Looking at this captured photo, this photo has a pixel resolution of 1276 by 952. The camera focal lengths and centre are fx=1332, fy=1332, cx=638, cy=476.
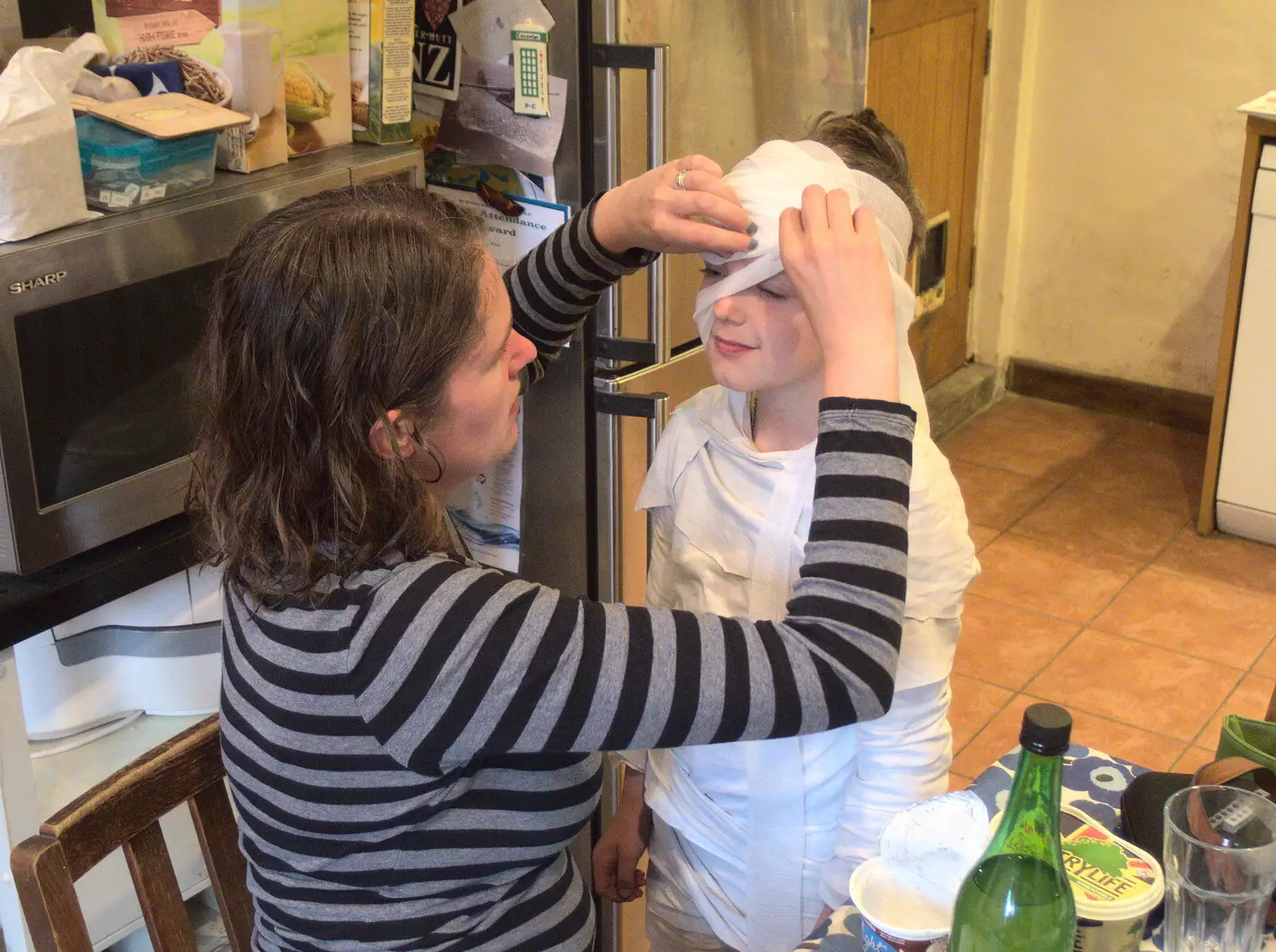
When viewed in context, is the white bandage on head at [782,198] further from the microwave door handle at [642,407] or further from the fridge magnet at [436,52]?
the fridge magnet at [436,52]

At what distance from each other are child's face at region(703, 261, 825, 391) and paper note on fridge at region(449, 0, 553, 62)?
58cm

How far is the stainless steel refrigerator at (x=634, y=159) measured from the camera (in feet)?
5.22

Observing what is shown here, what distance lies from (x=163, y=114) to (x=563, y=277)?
1.47 ft

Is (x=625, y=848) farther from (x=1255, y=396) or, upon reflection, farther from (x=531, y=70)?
(x=1255, y=396)

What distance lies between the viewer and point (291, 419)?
956 mm

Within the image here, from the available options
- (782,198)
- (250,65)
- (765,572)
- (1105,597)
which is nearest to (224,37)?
(250,65)

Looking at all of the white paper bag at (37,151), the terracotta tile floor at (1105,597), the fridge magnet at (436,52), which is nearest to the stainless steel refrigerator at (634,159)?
the fridge magnet at (436,52)

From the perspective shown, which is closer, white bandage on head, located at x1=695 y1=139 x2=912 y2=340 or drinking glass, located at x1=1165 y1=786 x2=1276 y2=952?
drinking glass, located at x1=1165 y1=786 x2=1276 y2=952

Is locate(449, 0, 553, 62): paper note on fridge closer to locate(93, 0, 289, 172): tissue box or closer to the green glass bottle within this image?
locate(93, 0, 289, 172): tissue box

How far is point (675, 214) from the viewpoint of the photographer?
1180 mm

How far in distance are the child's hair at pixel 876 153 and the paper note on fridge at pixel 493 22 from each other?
0.49 meters

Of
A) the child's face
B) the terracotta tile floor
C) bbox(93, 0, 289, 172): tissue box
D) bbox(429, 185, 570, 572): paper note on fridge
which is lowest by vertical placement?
the terracotta tile floor

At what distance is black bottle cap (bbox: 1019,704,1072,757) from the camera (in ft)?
2.39

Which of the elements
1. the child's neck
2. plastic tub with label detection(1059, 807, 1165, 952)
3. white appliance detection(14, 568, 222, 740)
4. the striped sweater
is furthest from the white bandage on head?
white appliance detection(14, 568, 222, 740)
